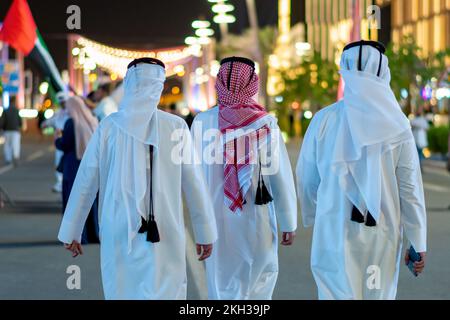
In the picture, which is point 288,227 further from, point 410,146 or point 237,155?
point 410,146

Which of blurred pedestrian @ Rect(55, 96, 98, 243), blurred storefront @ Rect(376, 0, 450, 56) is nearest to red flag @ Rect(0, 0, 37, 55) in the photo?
blurred pedestrian @ Rect(55, 96, 98, 243)

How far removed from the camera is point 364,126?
6043mm

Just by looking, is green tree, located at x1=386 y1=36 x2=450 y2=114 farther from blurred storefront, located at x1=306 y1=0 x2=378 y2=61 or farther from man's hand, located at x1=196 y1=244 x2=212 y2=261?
blurred storefront, located at x1=306 y1=0 x2=378 y2=61

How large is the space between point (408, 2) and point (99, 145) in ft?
267

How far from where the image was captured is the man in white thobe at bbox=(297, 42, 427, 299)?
5.96 m

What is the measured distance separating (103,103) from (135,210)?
32.3 feet

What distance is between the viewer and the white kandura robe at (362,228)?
595cm

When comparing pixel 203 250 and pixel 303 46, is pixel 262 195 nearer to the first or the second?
pixel 203 250

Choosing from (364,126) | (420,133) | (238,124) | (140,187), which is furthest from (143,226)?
(420,133)

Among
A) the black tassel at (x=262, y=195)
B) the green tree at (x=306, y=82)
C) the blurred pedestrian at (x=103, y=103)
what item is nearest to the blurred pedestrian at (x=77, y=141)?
the blurred pedestrian at (x=103, y=103)

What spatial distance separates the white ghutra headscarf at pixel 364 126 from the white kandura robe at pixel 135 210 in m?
0.86

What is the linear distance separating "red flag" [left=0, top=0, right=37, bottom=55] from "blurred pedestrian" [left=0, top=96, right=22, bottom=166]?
10587 mm
